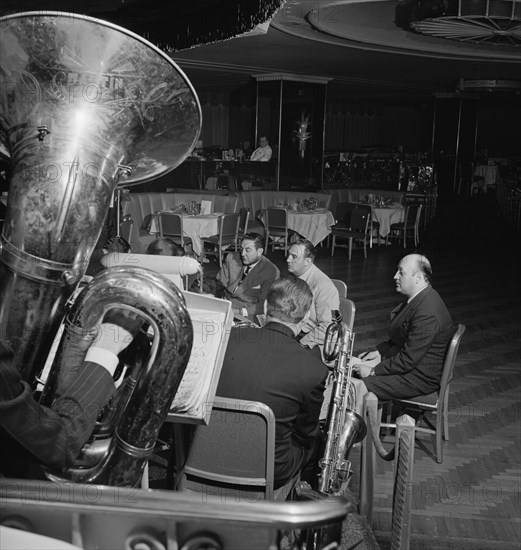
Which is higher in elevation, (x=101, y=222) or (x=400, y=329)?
(x=101, y=222)

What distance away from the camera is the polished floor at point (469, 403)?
10.4ft

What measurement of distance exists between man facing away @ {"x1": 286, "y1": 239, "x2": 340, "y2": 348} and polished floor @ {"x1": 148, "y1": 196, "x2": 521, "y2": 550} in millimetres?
719

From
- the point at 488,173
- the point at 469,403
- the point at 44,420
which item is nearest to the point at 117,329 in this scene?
the point at 44,420

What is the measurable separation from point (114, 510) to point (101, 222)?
900 mm

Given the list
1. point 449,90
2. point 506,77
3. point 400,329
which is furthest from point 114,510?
point 449,90

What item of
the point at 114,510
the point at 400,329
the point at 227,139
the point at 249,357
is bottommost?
the point at 227,139

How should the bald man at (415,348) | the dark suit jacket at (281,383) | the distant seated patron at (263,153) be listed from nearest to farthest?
the dark suit jacket at (281,383)
the bald man at (415,348)
the distant seated patron at (263,153)

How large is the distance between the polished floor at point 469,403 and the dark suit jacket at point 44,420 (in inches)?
69.2

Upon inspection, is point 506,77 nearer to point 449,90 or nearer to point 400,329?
point 449,90

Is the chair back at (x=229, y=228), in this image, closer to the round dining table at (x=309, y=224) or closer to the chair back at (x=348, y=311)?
the round dining table at (x=309, y=224)

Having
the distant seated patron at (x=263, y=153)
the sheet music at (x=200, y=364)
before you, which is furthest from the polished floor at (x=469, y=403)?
the distant seated patron at (x=263, y=153)

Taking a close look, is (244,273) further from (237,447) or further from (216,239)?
(216,239)

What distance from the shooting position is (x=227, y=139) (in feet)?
66.3

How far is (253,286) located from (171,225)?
14.3 ft
